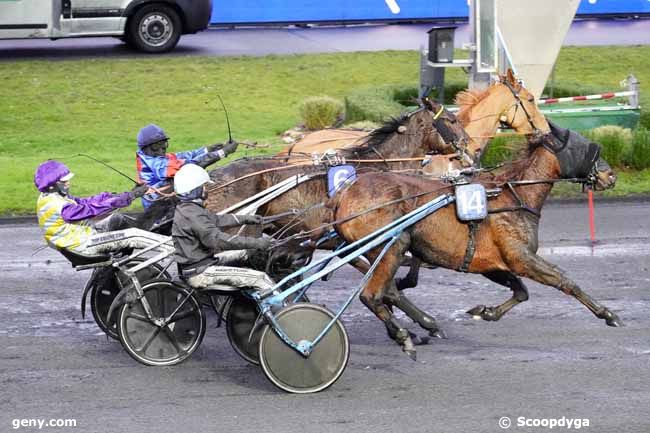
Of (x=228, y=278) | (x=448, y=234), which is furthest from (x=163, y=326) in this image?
(x=448, y=234)

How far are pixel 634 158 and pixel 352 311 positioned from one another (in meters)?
6.50

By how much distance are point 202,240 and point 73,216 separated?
1.22 meters

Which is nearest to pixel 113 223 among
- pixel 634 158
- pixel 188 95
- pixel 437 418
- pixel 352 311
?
pixel 352 311

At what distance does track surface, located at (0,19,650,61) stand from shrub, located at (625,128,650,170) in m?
6.59

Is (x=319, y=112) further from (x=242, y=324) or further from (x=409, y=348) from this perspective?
(x=409, y=348)

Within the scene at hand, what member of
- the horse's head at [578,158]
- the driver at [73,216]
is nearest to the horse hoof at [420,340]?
the horse's head at [578,158]

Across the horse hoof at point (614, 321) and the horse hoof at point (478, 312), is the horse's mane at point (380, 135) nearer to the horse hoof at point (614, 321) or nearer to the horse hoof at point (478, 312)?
the horse hoof at point (478, 312)

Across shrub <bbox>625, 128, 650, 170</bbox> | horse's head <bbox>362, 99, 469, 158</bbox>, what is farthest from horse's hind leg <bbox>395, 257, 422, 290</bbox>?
shrub <bbox>625, 128, 650, 170</bbox>

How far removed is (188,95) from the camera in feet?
→ 62.1

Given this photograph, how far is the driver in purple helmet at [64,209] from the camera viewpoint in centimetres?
792

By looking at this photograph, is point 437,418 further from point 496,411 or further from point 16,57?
point 16,57

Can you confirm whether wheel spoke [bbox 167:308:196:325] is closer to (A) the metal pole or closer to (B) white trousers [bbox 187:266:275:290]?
(B) white trousers [bbox 187:266:275:290]

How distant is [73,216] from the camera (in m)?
7.91

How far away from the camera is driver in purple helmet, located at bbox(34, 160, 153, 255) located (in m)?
7.92
